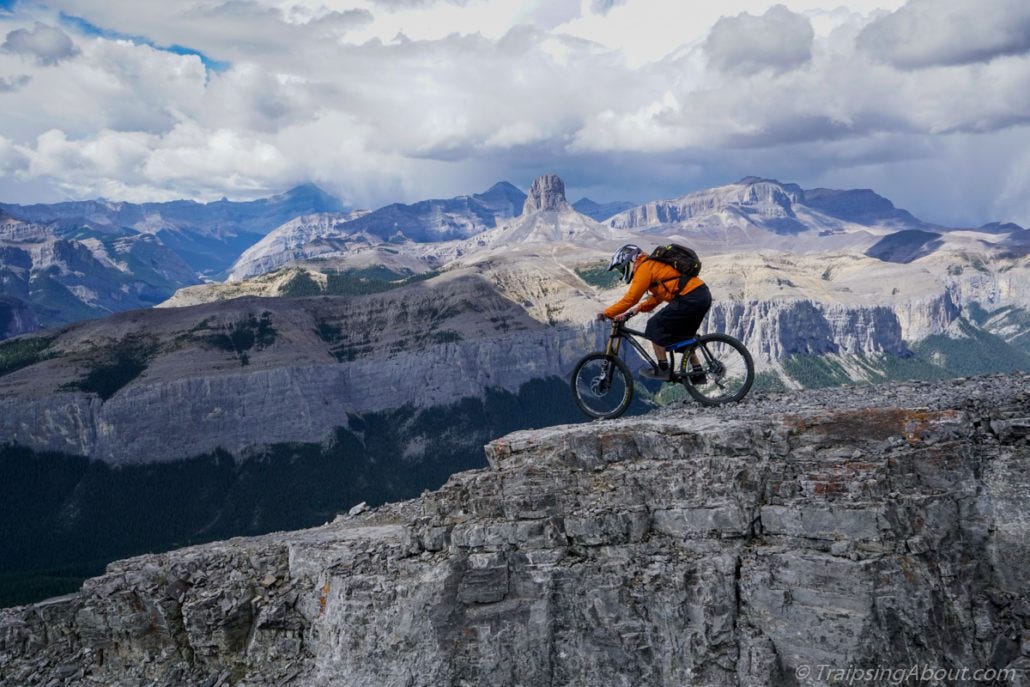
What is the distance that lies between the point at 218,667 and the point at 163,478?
187636mm

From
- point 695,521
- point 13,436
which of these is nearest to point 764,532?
point 695,521

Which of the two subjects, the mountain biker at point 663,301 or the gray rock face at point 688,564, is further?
the mountain biker at point 663,301

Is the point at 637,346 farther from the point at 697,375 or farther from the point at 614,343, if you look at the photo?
the point at 697,375

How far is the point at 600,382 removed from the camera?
89.8 ft

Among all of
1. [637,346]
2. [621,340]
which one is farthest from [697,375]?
[621,340]

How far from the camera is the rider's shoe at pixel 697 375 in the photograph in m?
25.5

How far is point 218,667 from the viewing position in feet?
89.6

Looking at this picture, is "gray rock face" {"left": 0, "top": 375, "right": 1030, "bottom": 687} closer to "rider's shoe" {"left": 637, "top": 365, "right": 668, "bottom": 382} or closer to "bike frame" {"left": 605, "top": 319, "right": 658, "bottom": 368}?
"rider's shoe" {"left": 637, "top": 365, "right": 668, "bottom": 382}

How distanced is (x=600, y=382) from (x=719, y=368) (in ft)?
13.7

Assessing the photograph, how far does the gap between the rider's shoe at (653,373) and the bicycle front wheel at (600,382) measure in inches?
29.5

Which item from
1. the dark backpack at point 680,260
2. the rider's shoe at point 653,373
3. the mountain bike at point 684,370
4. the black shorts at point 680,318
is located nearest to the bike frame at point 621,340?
the mountain bike at point 684,370

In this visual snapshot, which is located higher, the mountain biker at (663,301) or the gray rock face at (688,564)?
the mountain biker at (663,301)

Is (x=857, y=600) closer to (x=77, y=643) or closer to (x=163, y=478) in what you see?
(x=77, y=643)

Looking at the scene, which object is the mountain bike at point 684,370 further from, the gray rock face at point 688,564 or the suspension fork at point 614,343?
the gray rock face at point 688,564
